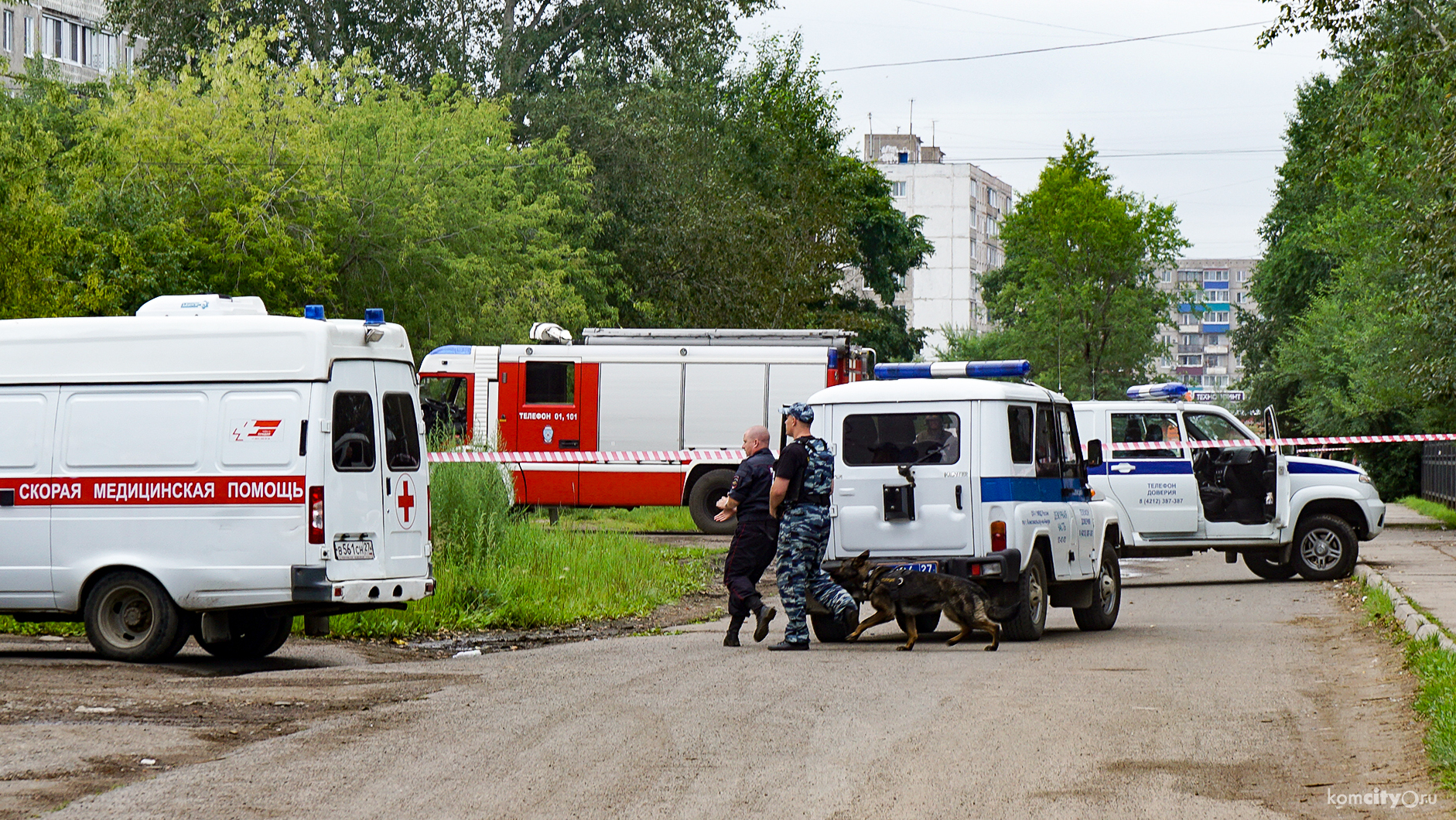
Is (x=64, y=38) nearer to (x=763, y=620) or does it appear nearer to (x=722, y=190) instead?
(x=722, y=190)

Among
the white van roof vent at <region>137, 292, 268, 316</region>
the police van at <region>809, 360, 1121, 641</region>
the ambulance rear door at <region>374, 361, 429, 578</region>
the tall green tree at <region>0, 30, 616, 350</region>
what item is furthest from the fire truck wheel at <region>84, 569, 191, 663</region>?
the tall green tree at <region>0, 30, 616, 350</region>

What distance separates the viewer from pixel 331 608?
11906 mm

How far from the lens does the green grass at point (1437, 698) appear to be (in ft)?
24.2

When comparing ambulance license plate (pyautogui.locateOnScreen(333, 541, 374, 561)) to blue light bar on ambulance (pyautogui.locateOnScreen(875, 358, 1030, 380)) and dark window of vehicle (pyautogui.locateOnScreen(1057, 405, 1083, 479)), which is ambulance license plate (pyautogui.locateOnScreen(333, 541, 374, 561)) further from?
dark window of vehicle (pyautogui.locateOnScreen(1057, 405, 1083, 479))

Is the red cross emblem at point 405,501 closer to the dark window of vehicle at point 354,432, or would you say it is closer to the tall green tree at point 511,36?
the dark window of vehicle at point 354,432

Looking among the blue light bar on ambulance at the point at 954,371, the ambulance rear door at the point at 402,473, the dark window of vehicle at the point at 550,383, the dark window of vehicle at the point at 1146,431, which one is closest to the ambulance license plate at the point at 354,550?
the ambulance rear door at the point at 402,473

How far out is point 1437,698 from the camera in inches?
352

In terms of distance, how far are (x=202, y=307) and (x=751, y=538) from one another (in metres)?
4.49

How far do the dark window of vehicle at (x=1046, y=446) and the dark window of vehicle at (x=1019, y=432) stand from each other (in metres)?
0.16

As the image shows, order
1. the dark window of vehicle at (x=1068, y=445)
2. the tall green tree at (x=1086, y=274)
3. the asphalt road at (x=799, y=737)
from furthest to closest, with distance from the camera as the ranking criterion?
1. the tall green tree at (x=1086, y=274)
2. the dark window of vehicle at (x=1068, y=445)
3. the asphalt road at (x=799, y=737)

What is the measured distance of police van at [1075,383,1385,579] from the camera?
63.6ft

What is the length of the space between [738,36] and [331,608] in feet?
124

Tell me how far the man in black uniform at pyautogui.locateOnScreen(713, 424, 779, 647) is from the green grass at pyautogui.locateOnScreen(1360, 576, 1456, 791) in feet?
15.3

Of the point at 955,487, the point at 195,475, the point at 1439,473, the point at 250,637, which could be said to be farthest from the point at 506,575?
the point at 1439,473
